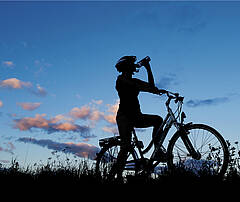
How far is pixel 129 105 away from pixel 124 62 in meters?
1.00

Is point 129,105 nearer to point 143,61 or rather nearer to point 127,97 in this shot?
point 127,97

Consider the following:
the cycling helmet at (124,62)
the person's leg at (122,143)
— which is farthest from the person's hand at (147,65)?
the person's leg at (122,143)

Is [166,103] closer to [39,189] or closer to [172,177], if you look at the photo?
[172,177]

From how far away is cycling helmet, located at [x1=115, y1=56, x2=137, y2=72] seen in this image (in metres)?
6.91

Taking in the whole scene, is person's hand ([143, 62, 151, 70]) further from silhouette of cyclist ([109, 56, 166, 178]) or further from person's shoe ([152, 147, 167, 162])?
person's shoe ([152, 147, 167, 162])

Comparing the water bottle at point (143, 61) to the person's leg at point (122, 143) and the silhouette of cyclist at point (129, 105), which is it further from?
the person's leg at point (122, 143)

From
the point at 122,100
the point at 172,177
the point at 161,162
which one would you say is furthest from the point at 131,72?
the point at 172,177

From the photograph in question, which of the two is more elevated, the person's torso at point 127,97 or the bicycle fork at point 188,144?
the person's torso at point 127,97

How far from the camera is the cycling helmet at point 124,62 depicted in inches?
272

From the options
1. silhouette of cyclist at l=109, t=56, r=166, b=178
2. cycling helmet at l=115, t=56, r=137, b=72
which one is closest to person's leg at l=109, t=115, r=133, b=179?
silhouette of cyclist at l=109, t=56, r=166, b=178

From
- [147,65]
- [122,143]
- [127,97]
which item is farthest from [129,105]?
[147,65]

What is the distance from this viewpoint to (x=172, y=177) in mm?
4875

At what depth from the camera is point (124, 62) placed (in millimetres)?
6930

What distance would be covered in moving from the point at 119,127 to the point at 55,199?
2.59 meters
